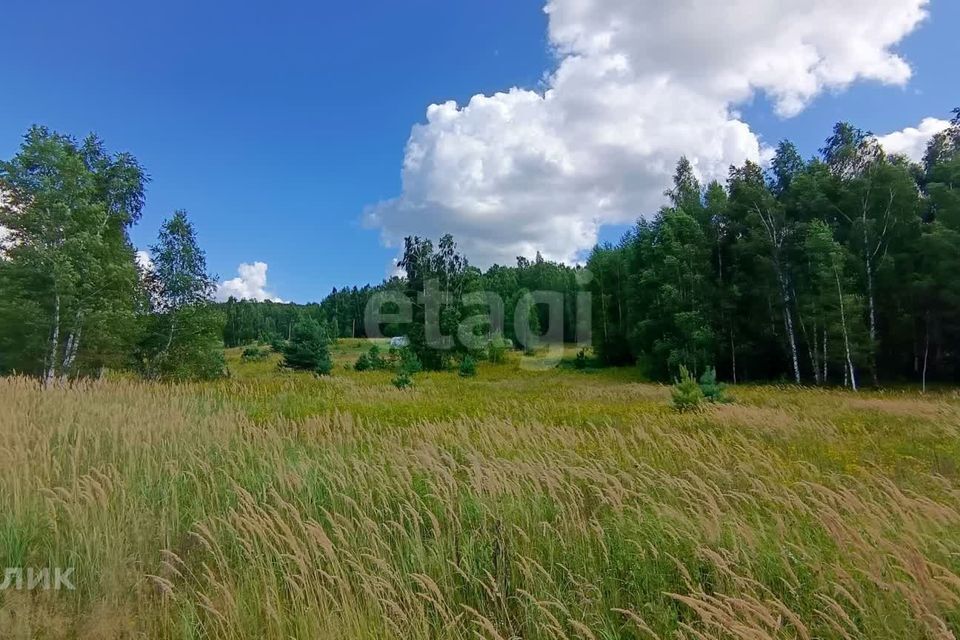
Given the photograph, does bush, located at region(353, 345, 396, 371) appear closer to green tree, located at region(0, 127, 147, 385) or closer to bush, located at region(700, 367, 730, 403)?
green tree, located at region(0, 127, 147, 385)

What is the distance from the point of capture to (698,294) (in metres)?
34.1

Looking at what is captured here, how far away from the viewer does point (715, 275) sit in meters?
34.4

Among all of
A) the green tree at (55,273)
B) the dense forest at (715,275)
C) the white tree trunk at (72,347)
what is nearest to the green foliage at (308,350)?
the dense forest at (715,275)

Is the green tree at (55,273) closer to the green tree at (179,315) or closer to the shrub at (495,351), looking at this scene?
the green tree at (179,315)

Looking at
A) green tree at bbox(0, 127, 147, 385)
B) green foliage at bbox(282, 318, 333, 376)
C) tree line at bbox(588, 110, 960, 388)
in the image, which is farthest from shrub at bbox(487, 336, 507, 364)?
green tree at bbox(0, 127, 147, 385)

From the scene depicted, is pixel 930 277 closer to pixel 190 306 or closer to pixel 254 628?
pixel 254 628

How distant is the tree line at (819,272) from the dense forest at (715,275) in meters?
0.11

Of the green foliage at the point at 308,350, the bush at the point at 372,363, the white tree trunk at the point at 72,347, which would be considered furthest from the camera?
the bush at the point at 372,363

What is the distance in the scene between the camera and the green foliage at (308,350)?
3734cm

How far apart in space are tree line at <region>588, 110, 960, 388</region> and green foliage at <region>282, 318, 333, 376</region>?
85.0 feet

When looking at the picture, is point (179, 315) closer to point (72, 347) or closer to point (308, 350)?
point (72, 347)

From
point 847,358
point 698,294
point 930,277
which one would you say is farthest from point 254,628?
point 698,294

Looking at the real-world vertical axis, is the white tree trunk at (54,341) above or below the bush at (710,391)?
above

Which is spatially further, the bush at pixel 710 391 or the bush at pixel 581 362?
the bush at pixel 581 362
